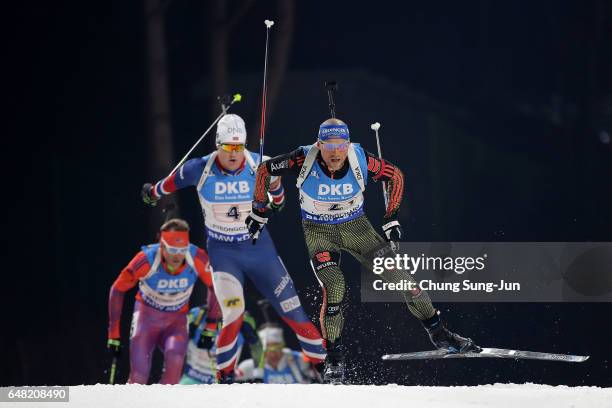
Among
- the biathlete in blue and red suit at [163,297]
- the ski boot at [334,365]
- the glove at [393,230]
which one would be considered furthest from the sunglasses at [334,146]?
the biathlete in blue and red suit at [163,297]

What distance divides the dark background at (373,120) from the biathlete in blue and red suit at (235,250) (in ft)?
5.27

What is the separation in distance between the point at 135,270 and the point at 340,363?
2.16m

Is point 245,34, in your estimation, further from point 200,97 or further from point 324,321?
point 324,321

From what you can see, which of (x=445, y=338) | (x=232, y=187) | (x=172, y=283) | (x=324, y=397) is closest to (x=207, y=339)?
(x=172, y=283)

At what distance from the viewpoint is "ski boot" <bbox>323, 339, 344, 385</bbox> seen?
7344 millimetres

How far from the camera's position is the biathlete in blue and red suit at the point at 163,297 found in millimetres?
8781

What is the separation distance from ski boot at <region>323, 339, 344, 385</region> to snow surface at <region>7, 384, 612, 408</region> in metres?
0.24

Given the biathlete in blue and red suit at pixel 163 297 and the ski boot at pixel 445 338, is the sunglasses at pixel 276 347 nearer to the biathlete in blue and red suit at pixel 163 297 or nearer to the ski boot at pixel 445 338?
the biathlete in blue and red suit at pixel 163 297

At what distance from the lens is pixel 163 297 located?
29.8 feet

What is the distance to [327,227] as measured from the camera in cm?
731

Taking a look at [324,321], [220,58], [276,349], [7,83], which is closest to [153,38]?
[220,58]

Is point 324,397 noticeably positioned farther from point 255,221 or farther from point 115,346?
point 115,346

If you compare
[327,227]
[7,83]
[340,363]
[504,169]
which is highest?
[7,83]

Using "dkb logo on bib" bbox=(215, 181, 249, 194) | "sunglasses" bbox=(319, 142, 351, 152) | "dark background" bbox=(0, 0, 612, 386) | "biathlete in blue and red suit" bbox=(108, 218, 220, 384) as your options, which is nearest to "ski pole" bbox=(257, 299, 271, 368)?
"dark background" bbox=(0, 0, 612, 386)
